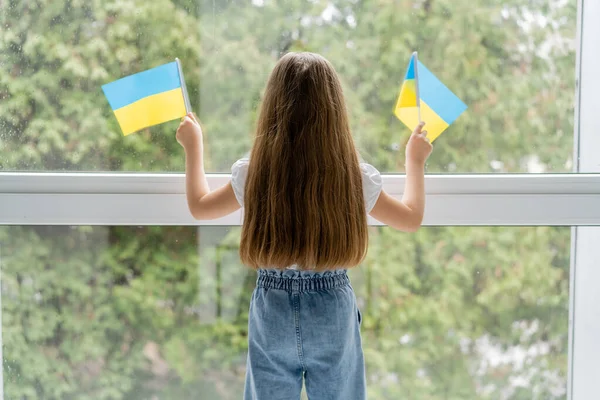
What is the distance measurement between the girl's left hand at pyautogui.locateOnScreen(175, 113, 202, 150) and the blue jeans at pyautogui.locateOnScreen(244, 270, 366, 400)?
1.02ft

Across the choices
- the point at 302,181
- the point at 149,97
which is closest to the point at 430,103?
the point at 302,181

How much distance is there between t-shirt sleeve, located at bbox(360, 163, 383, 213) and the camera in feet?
3.60

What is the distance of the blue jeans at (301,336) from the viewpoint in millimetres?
1065

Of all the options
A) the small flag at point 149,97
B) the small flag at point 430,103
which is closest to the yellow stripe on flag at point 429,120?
the small flag at point 430,103

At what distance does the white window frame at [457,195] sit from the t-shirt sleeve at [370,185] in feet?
0.59

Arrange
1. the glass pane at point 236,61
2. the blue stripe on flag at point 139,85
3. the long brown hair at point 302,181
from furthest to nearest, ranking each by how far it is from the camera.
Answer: the glass pane at point 236,61 → the blue stripe on flag at point 139,85 → the long brown hair at point 302,181

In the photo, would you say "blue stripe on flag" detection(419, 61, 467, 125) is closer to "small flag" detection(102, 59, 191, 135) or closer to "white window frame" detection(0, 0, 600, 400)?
"white window frame" detection(0, 0, 600, 400)

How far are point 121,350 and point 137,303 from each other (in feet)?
0.39

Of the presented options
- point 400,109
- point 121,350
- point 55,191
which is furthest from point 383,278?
→ point 55,191

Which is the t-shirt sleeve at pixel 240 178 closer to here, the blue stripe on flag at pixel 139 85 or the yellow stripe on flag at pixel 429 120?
the blue stripe on flag at pixel 139 85

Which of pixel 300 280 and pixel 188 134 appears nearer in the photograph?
pixel 300 280

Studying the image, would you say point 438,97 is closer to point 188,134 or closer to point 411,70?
point 411,70

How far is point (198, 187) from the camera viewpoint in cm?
117

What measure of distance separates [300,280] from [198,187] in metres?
0.29
